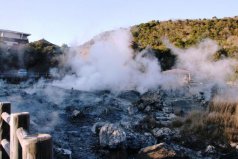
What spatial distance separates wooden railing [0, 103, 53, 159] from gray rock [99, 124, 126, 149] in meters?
4.92

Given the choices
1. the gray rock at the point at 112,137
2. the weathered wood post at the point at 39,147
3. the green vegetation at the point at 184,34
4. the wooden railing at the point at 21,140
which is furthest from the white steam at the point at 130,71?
the weathered wood post at the point at 39,147

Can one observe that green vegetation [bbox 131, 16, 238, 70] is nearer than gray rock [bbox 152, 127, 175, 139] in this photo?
No

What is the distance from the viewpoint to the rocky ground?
8.12 metres

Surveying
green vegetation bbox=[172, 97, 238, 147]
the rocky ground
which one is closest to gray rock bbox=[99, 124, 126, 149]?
the rocky ground

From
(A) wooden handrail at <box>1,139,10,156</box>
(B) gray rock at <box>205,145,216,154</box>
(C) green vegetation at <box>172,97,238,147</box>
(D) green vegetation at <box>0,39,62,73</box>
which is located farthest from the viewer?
(D) green vegetation at <box>0,39,62,73</box>

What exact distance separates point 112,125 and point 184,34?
36774 mm

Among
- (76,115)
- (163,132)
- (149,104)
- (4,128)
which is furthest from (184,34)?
(4,128)

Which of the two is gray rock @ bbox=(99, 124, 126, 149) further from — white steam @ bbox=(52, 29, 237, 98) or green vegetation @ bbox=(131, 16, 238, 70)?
green vegetation @ bbox=(131, 16, 238, 70)

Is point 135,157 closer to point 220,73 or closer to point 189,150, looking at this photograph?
point 189,150

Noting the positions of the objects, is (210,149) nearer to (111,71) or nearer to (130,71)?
(111,71)

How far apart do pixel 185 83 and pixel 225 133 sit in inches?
459

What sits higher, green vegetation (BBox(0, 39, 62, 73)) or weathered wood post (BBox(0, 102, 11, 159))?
green vegetation (BBox(0, 39, 62, 73))

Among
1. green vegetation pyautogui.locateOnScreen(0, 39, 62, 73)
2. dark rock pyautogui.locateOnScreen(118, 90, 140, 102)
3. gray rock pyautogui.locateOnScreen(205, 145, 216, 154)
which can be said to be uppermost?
green vegetation pyautogui.locateOnScreen(0, 39, 62, 73)

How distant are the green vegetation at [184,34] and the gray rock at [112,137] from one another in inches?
852
